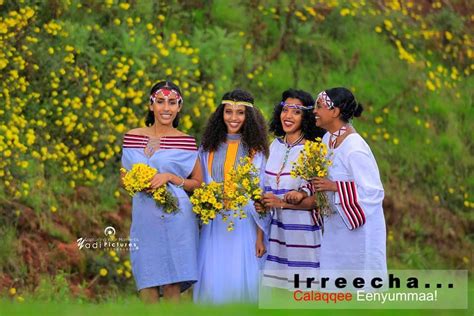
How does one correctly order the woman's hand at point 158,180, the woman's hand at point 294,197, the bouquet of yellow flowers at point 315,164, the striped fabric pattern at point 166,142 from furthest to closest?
the striped fabric pattern at point 166,142, the woman's hand at point 158,180, the woman's hand at point 294,197, the bouquet of yellow flowers at point 315,164

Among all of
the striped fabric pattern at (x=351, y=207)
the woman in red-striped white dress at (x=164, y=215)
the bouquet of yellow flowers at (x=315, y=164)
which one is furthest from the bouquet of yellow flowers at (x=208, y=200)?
the striped fabric pattern at (x=351, y=207)

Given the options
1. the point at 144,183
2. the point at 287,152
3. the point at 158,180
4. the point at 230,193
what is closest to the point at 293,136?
the point at 287,152

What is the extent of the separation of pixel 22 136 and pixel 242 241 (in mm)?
4858

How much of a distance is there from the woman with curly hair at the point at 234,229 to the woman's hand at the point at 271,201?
0.21m

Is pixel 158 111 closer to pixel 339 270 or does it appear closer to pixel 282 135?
pixel 282 135

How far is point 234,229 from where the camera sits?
34.7 ft

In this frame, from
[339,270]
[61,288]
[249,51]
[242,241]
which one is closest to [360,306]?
[339,270]

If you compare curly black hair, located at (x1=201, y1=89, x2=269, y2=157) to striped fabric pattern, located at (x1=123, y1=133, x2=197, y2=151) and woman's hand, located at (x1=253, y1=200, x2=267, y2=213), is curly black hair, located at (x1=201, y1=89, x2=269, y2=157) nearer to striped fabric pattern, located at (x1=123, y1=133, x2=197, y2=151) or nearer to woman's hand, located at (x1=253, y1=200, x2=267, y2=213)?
striped fabric pattern, located at (x1=123, y1=133, x2=197, y2=151)

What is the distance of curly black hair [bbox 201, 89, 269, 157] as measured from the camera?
10.6 meters

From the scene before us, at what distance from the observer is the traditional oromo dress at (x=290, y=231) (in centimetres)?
1035

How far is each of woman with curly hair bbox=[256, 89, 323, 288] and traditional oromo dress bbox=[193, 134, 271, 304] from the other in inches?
4.4

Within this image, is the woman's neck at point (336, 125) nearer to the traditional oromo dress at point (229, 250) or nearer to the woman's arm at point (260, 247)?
the traditional oromo dress at point (229, 250)

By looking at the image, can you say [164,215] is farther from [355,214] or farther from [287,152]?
[355,214]

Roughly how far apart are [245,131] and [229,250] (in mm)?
892
